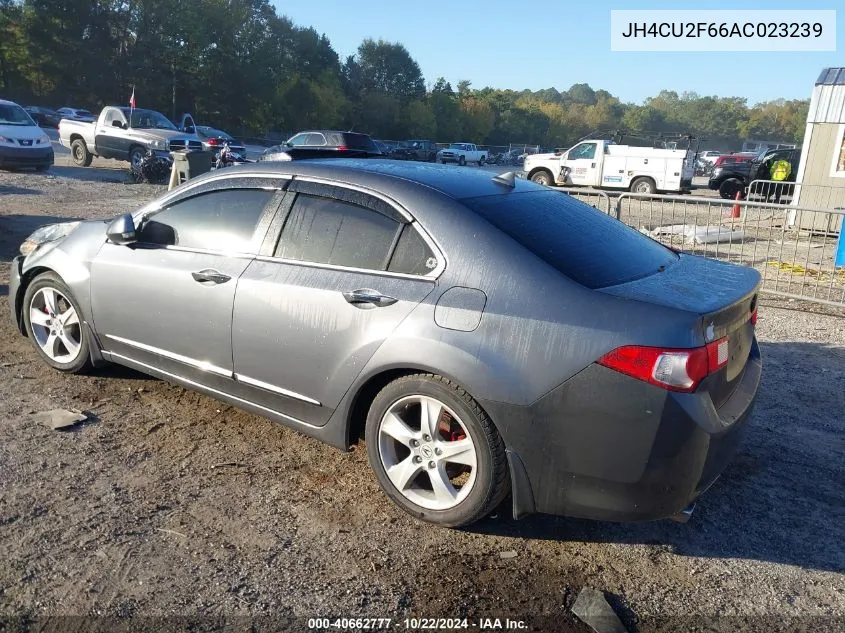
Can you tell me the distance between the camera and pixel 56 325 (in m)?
4.64

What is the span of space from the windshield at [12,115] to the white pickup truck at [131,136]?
2680 mm

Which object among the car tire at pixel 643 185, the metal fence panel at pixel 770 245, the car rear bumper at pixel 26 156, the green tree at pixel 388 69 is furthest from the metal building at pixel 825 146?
the green tree at pixel 388 69

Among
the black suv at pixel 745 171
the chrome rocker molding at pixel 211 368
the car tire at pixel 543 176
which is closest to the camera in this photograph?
the chrome rocker molding at pixel 211 368

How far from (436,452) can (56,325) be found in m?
3.02

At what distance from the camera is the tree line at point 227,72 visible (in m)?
56.5

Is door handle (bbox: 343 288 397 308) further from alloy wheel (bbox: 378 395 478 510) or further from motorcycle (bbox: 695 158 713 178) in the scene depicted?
motorcycle (bbox: 695 158 713 178)

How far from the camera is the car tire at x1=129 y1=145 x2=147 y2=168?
19.8m

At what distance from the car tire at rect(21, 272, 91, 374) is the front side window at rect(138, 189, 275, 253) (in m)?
0.84

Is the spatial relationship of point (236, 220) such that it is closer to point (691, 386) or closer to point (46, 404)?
point (46, 404)

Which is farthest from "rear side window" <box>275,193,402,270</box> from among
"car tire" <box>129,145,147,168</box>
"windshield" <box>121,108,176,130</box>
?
"windshield" <box>121,108,176,130</box>

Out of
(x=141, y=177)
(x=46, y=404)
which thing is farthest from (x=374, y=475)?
(x=141, y=177)

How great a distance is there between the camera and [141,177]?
18.8 meters

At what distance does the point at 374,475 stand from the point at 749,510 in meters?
1.88

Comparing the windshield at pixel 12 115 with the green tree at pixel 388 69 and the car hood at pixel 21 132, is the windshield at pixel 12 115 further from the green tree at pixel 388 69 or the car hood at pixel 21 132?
the green tree at pixel 388 69
